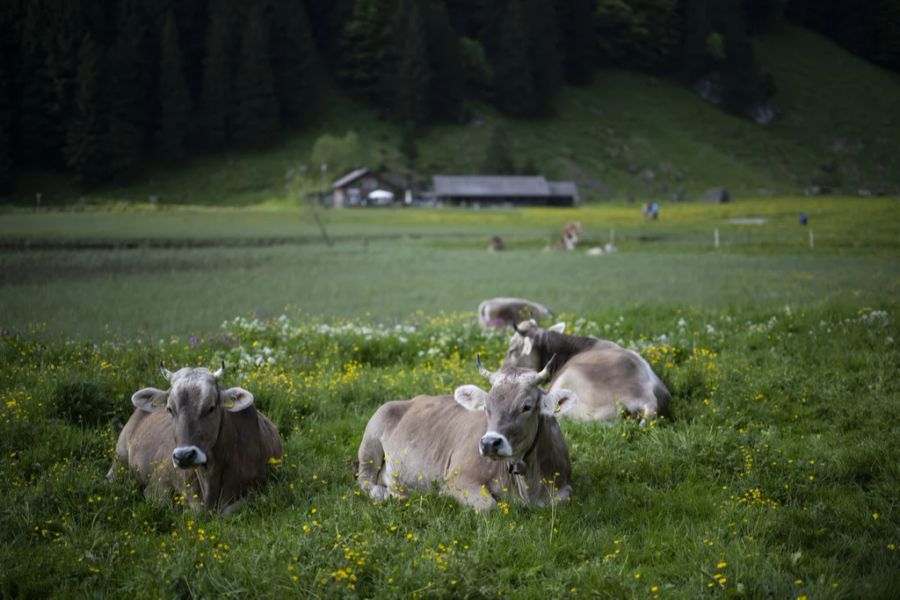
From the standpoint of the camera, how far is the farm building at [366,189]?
254 feet

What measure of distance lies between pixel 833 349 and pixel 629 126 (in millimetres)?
68405

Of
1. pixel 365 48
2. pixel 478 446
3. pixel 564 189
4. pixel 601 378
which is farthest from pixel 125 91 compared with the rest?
pixel 365 48

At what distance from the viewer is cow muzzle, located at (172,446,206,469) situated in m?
6.50

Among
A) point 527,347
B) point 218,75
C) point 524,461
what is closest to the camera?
point 524,461

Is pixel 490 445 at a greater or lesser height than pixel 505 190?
greater

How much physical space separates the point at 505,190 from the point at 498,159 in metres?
6.75

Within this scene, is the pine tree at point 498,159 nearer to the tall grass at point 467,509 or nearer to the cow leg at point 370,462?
the tall grass at point 467,509

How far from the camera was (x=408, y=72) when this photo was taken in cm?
9381

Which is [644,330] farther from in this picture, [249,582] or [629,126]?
[629,126]

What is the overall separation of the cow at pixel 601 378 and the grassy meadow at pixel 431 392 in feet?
1.44

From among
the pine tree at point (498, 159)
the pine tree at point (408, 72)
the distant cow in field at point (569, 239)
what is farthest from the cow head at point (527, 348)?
the pine tree at point (408, 72)

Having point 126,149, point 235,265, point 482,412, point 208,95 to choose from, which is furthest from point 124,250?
point 208,95

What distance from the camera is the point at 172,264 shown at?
77.6 ft

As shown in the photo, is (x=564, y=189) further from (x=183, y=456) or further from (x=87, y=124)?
(x=183, y=456)
